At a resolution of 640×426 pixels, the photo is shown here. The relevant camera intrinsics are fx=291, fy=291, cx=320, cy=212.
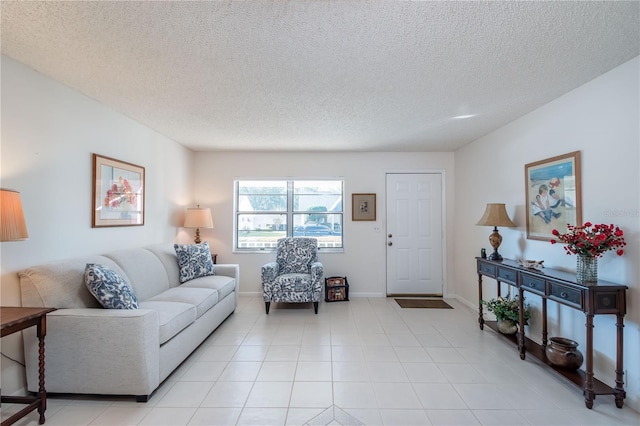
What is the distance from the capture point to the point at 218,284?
3338 millimetres

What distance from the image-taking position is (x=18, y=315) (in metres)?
1.69

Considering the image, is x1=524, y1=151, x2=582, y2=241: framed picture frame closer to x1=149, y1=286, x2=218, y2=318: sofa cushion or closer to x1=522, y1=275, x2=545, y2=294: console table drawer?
x1=522, y1=275, x2=545, y2=294: console table drawer

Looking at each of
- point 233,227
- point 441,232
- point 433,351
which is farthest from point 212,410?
point 441,232

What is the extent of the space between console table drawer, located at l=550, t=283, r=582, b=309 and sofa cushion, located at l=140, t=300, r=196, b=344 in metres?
2.94

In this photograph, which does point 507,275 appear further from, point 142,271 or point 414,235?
point 142,271

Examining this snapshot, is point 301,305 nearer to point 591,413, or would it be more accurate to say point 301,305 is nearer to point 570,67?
point 591,413

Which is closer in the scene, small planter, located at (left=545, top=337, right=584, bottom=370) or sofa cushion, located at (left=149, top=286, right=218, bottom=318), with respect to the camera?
small planter, located at (left=545, top=337, right=584, bottom=370)

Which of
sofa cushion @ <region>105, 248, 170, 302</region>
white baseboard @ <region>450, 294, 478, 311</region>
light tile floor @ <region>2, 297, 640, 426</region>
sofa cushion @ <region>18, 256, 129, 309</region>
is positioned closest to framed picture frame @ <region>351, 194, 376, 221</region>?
white baseboard @ <region>450, 294, 478, 311</region>

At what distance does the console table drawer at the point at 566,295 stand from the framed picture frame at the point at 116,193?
3936mm

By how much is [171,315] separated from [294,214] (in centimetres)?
275

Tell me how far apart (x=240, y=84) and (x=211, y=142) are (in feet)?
6.68

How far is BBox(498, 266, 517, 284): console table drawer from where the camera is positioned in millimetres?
2706

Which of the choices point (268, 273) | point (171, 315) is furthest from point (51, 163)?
point (268, 273)

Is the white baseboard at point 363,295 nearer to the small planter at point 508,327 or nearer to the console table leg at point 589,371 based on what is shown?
the small planter at point 508,327
